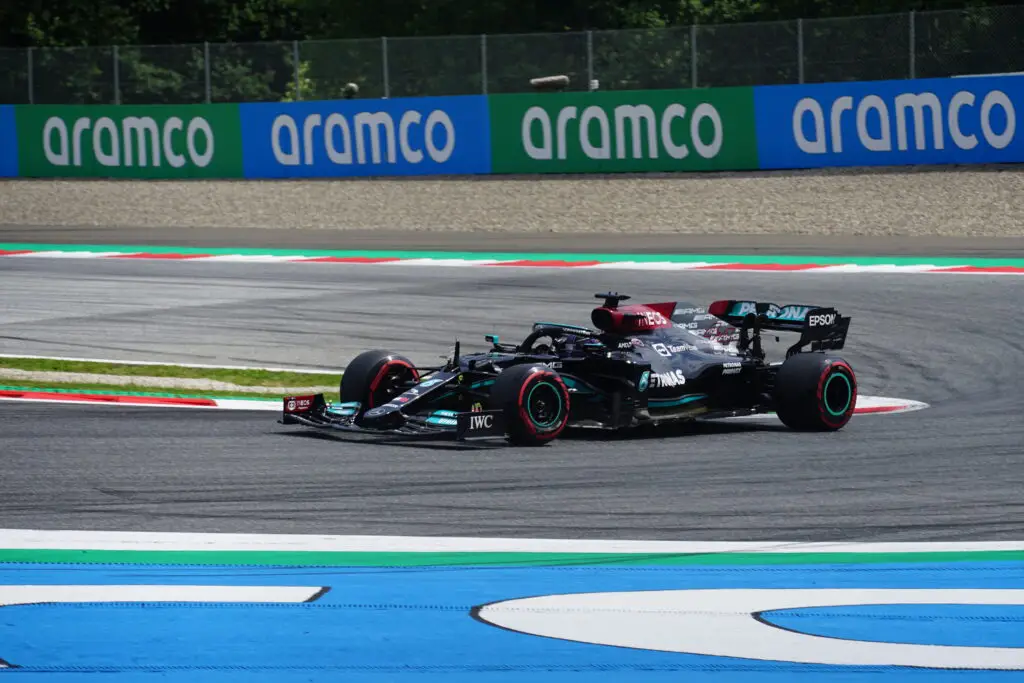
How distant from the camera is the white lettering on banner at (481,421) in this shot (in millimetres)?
10555

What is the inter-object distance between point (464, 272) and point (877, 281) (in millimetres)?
5141

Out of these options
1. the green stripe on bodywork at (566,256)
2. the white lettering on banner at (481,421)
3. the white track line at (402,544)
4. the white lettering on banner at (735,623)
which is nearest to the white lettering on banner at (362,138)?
the green stripe on bodywork at (566,256)

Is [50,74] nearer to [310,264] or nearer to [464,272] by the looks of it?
[310,264]

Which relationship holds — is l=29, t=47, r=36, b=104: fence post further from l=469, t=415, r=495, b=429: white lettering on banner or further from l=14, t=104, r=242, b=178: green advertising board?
l=469, t=415, r=495, b=429: white lettering on banner

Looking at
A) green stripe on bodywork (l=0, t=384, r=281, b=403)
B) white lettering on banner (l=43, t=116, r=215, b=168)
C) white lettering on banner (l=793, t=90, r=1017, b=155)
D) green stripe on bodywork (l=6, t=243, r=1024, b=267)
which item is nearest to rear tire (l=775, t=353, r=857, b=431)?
green stripe on bodywork (l=0, t=384, r=281, b=403)

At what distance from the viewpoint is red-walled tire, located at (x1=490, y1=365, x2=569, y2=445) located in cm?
1066

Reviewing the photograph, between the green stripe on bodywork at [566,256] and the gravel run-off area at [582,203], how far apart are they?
2.48 m

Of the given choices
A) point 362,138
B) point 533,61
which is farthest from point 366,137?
point 533,61

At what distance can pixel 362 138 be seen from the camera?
2989 cm

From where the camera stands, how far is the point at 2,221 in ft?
96.1

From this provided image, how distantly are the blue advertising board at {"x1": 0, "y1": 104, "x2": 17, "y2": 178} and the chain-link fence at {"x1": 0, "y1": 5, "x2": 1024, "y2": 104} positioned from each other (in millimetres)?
1027

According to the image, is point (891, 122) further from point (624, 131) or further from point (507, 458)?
point (507, 458)

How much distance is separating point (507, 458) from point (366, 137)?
20008mm

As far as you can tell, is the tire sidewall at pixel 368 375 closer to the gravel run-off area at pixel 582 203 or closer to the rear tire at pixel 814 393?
the rear tire at pixel 814 393
